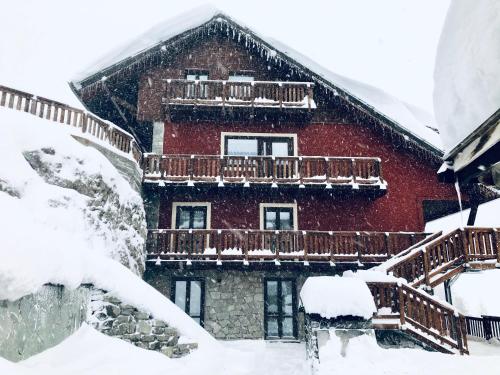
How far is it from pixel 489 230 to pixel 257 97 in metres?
9.68

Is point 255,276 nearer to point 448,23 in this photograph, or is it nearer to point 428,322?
point 428,322

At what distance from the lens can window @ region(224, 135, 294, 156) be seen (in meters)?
17.8

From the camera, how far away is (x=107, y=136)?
47.9ft

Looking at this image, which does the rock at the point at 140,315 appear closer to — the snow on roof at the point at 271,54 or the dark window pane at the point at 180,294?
the dark window pane at the point at 180,294

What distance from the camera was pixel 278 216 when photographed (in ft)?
56.3

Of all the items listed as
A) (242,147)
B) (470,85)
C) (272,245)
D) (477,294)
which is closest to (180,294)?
(272,245)

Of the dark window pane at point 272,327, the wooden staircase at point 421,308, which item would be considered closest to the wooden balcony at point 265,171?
the wooden staircase at point 421,308

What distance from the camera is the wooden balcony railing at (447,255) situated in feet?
39.2

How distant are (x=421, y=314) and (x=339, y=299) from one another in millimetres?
5000

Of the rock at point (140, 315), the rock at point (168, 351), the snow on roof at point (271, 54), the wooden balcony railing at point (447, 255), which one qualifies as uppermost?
the snow on roof at point (271, 54)

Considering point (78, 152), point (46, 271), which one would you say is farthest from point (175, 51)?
point (46, 271)

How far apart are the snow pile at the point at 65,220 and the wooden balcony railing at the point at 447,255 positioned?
5.98 m

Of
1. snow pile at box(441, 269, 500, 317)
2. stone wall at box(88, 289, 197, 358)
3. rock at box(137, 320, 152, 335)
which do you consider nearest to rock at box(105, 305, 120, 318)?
stone wall at box(88, 289, 197, 358)

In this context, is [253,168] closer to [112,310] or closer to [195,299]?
[195,299]
